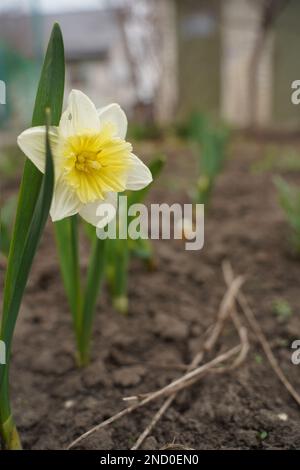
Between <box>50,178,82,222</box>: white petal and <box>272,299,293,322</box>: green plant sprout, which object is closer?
<box>50,178,82,222</box>: white petal

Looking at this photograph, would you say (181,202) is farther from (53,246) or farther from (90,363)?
(90,363)

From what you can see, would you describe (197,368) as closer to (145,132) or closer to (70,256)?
(70,256)

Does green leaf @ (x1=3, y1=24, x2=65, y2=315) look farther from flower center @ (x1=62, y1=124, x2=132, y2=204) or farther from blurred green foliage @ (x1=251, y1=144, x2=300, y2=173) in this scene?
blurred green foliage @ (x1=251, y1=144, x2=300, y2=173)

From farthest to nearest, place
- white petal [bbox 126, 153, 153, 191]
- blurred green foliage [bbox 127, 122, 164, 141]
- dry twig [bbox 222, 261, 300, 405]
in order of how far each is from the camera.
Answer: blurred green foliage [bbox 127, 122, 164, 141], dry twig [bbox 222, 261, 300, 405], white petal [bbox 126, 153, 153, 191]

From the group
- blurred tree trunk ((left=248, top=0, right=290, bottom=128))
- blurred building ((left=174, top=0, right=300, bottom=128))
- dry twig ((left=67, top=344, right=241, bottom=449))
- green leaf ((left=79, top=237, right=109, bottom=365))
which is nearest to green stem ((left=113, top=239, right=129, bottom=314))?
green leaf ((left=79, top=237, right=109, bottom=365))

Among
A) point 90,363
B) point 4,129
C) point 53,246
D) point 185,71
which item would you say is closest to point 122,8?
point 185,71

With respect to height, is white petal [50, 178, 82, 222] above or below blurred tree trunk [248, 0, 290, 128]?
below

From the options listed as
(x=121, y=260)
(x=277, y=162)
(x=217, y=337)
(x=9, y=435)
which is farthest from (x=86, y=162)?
(x=277, y=162)
